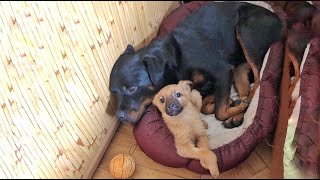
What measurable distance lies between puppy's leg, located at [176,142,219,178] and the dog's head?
0.28 meters

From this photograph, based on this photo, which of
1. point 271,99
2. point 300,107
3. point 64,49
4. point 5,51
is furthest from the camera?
point 271,99

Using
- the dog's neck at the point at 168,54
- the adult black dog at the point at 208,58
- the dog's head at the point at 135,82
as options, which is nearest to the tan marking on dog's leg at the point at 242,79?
the adult black dog at the point at 208,58

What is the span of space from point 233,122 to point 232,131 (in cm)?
5

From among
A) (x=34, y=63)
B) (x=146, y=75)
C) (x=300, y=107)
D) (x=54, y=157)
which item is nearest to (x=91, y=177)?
(x=54, y=157)

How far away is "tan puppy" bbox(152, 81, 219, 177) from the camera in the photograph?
5.78 ft

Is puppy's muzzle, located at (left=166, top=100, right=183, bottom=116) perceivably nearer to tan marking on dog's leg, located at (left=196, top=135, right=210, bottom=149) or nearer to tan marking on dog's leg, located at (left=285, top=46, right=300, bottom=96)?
tan marking on dog's leg, located at (left=196, top=135, right=210, bottom=149)

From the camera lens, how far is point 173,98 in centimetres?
179

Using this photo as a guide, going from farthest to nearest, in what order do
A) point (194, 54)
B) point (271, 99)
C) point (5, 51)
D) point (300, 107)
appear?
point (194, 54) < point (271, 99) < point (300, 107) < point (5, 51)

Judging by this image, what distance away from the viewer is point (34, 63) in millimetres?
1632

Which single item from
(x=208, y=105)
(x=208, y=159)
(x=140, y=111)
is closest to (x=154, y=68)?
(x=140, y=111)

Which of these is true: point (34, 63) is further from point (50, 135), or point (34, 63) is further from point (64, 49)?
point (50, 135)

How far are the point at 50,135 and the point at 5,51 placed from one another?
46cm

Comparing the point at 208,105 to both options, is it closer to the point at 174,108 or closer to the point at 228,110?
the point at 228,110

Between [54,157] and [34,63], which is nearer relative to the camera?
[34,63]
